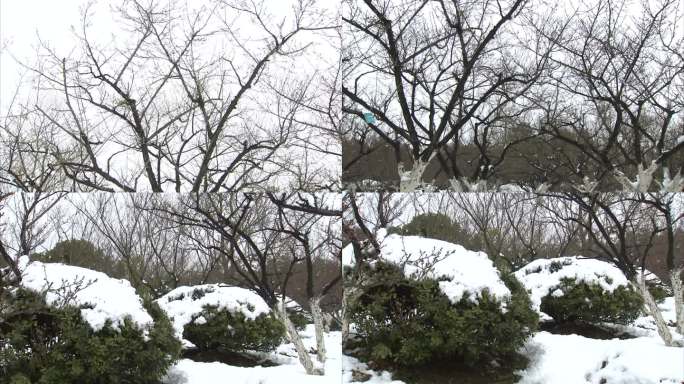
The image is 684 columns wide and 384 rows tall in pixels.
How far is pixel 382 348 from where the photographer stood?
348cm

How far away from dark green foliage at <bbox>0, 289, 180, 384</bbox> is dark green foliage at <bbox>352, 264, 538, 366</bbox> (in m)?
1.12

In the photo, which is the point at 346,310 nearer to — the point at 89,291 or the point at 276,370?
the point at 276,370

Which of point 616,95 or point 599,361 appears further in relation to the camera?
point 616,95

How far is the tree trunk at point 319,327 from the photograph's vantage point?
3555 millimetres

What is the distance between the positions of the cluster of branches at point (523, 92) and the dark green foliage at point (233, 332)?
100cm

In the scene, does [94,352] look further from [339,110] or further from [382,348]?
[339,110]

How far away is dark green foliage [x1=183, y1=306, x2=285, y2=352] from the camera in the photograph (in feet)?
11.6

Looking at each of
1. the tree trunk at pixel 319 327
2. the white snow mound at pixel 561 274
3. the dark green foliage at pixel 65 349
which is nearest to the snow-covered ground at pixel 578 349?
the white snow mound at pixel 561 274

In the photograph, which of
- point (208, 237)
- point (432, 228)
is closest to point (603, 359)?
point (432, 228)

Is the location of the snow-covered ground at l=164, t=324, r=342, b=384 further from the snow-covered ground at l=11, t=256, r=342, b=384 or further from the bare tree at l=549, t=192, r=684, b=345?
the bare tree at l=549, t=192, r=684, b=345

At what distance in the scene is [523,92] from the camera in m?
3.62

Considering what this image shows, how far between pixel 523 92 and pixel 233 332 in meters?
2.00

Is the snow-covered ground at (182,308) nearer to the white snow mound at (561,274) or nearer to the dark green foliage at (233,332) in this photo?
the dark green foliage at (233,332)

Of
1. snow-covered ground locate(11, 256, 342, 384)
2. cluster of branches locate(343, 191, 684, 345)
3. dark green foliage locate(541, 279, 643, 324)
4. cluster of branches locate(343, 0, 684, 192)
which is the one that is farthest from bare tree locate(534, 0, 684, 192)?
snow-covered ground locate(11, 256, 342, 384)
